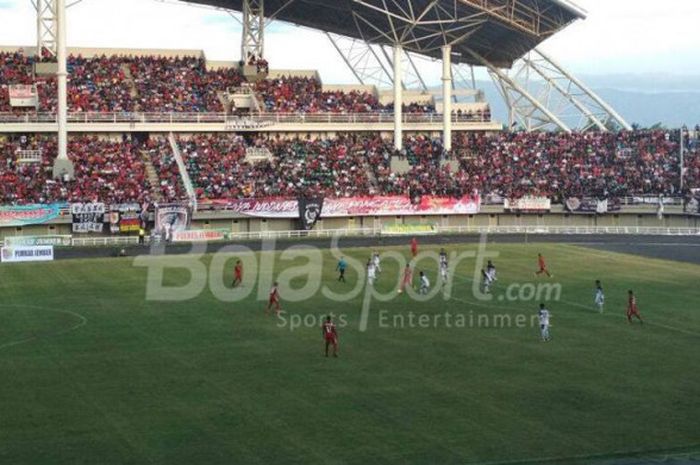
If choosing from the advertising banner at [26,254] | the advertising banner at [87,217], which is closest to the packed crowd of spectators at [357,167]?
the advertising banner at [87,217]

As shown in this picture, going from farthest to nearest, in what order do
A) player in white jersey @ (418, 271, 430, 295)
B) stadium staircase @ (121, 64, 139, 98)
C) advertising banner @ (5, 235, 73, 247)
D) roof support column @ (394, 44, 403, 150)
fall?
stadium staircase @ (121, 64, 139, 98) → roof support column @ (394, 44, 403, 150) → advertising banner @ (5, 235, 73, 247) → player in white jersey @ (418, 271, 430, 295)

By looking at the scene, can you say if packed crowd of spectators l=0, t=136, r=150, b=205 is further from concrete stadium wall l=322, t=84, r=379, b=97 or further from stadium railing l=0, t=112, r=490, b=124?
concrete stadium wall l=322, t=84, r=379, b=97

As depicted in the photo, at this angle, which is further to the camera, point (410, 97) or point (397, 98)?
Result: point (410, 97)

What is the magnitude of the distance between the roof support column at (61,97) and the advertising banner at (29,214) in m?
4.88

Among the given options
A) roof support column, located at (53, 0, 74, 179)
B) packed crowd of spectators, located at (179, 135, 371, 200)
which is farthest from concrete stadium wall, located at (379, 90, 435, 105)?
roof support column, located at (53, 0, 74, 179)

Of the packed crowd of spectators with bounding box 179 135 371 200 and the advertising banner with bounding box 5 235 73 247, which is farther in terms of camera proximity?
the packed crowd of spectators with bounding box 179 135 371 200

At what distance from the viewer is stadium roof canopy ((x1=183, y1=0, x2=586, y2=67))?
85000mm

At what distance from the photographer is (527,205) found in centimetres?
8500

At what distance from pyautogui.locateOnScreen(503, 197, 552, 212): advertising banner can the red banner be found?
2470 millimetres

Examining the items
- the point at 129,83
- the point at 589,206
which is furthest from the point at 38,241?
the point at 589,206

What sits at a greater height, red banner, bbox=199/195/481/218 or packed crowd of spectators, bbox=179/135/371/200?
packed crowd of spectators, bbox=179/135/371/200

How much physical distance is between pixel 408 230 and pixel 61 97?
1036 inches

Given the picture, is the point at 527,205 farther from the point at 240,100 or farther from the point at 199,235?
the point at 199,235

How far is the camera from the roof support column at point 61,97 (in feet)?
253
